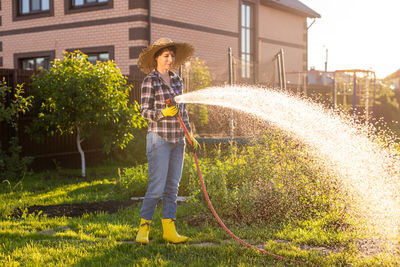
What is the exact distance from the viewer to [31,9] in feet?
57.4

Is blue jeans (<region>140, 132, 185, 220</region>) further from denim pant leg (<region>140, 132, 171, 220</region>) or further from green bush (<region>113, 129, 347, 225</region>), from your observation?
green bush (<region>113, 129, 347, 225</region>)

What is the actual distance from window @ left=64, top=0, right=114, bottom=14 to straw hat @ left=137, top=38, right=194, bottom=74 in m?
10.7

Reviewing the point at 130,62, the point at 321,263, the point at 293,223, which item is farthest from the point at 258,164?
the point at 130,62

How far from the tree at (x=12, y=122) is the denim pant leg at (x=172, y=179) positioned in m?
4.95

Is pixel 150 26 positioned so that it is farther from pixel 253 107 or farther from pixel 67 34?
pixel 253 107

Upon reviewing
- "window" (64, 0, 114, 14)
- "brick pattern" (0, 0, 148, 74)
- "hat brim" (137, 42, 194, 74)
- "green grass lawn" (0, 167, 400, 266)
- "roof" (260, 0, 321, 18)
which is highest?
"roof" (260, 0, 321, 18)

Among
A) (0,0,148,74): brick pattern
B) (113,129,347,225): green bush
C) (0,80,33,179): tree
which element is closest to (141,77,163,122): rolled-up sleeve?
(113,129,347,225): green bush

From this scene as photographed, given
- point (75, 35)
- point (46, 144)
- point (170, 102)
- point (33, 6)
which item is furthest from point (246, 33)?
point (170, 102)

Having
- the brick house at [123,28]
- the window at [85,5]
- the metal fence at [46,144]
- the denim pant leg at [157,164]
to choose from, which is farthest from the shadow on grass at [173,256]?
the window at [85,5]

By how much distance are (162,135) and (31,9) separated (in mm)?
14913

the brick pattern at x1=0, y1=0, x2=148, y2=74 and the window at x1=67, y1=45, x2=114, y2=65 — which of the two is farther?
the window at x1=67, y1=45, x2=114, y2=65

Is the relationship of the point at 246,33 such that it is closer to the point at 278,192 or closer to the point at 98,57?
the point at 98,57

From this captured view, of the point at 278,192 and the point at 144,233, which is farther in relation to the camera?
the point at 278,192

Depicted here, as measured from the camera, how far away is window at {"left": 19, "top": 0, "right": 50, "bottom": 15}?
17031 mm
